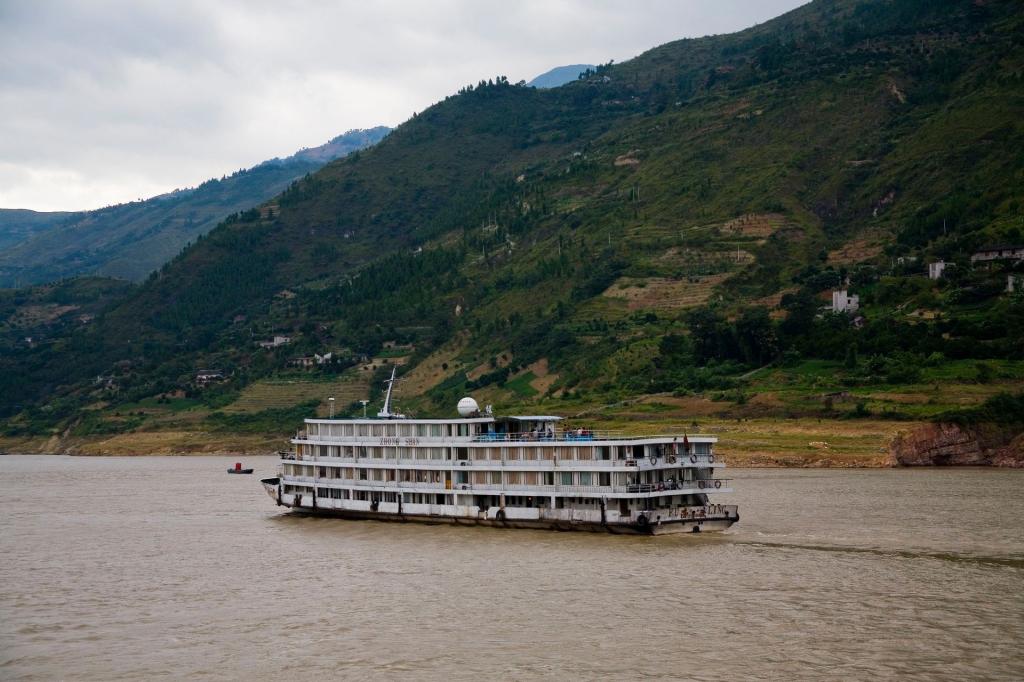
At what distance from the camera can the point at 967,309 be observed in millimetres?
127500

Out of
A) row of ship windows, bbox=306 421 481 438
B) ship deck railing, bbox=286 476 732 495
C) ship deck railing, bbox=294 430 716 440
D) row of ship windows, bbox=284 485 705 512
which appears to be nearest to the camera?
ship deck railing, bbox=286 476 732 495

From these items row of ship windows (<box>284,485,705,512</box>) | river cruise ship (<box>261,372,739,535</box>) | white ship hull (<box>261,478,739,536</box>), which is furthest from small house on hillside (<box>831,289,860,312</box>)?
white ship hull (<box>261,478,739,536</box>)

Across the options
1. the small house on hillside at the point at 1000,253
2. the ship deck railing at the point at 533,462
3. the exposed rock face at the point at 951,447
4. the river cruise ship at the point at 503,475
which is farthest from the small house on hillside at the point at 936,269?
the river cruise ship at the point at 503,475

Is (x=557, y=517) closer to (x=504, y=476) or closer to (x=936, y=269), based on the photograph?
(x=504, y=476)

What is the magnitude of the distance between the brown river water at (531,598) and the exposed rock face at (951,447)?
24.9 meters

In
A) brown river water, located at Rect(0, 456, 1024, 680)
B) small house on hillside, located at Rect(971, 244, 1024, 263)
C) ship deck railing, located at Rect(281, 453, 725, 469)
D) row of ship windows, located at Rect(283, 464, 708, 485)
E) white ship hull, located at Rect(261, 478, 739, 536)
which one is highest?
small house on hillside, located at Rect(971, 244, 1024, 263)

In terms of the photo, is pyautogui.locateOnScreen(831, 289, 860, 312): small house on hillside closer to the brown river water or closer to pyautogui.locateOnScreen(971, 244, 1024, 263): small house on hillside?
pyautogui.locateOnScreen(971, 244, 1024, 263): small house on hillside

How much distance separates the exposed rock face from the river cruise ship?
127 feet

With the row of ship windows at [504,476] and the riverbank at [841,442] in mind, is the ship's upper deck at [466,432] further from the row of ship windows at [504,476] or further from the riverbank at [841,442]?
the riverbank at [841,442]

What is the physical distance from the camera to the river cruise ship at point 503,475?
60.2m

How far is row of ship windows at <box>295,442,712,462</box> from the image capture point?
200 feet

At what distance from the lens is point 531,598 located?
4566 centimetres

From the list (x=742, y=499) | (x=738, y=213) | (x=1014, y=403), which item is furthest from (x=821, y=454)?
(x=738, y=213)

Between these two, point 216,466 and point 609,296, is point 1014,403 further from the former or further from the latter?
point 216,466
